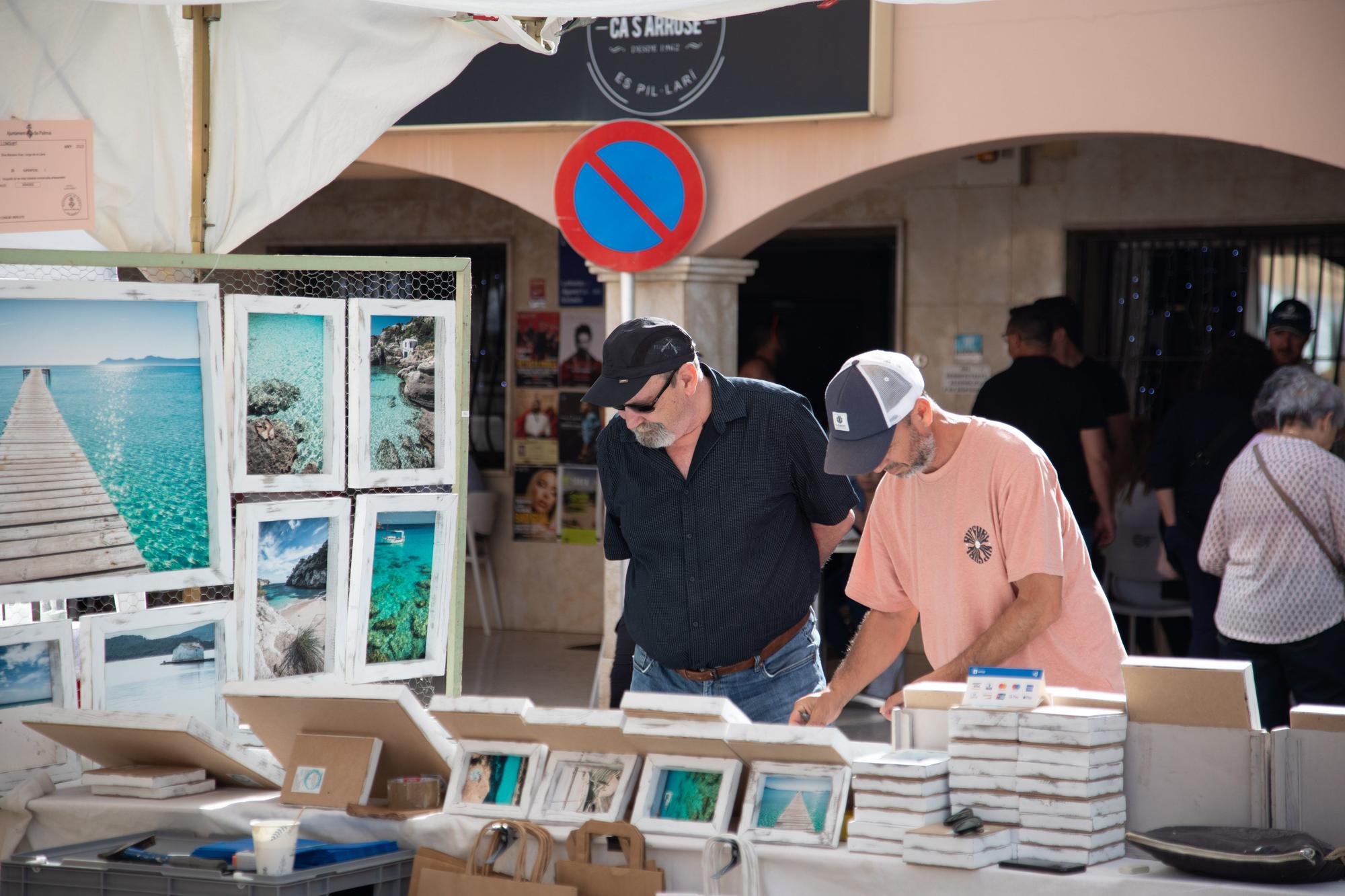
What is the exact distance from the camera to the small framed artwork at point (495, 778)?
2.93 meters

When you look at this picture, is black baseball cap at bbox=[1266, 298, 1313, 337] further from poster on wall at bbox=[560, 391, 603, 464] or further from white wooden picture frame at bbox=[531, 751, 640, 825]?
white wooden picture frame at bbox=[531, 751, 640, 825]

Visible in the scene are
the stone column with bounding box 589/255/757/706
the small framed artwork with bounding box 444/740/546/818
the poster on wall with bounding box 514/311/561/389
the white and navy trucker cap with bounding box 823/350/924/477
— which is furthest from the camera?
the poster on wall with bounding box 514/311/561/389

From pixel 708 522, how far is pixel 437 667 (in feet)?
2.91

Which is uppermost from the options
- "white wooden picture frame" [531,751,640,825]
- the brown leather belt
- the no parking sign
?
the no parking sign

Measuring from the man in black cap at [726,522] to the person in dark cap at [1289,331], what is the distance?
3982 millimetres

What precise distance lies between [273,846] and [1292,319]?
5571mm

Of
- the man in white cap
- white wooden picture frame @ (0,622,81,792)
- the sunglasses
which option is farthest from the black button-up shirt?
white wooden picture frame @ (0,622,81,792)

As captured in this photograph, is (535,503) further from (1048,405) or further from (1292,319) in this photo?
(1292,319)

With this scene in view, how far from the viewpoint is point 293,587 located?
385 cm

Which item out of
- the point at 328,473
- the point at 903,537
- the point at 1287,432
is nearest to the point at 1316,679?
the point at 1287,432

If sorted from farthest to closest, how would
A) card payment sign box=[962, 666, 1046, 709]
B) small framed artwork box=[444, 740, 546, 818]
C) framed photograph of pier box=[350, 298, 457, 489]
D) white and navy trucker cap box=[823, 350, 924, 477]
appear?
framed photograph of pier box=[350, 298, 457, 489]
white and navy trucker cap box=[823, 350, 924, 477]
small framed artwork box=[444, 740, 546, 818]
card payment sign box=[962, 666, 1046, 709]

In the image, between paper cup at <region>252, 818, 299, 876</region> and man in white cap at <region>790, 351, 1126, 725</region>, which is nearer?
paper cup at <region>252, 818, 299, 876</region>

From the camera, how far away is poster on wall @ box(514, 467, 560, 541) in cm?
958

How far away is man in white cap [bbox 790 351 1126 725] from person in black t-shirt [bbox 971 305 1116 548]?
3435 mm
